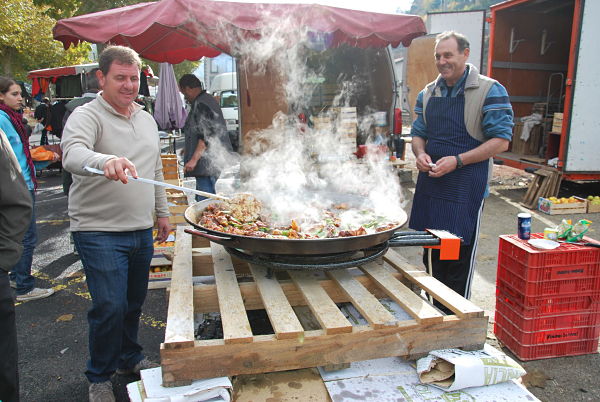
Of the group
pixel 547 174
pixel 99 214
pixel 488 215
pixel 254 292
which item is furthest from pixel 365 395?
pixel 547 174

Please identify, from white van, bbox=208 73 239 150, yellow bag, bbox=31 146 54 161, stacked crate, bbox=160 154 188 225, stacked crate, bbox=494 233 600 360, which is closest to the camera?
stacked crate, bbox=494 233 600 360

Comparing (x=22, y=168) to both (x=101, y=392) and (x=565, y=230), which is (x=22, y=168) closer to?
(x=101, y=392)

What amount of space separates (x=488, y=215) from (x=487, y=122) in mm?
4364

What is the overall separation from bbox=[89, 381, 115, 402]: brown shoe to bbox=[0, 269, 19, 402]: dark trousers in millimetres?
423

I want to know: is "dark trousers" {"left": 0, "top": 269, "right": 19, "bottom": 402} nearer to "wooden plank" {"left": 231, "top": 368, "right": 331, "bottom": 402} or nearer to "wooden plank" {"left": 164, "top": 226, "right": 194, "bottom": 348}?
"wooden plank" {"left": 164, "top": 226, "right": 194, "bottom": 348}

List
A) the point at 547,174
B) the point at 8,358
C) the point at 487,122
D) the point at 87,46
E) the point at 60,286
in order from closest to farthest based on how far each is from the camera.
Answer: the point at 8,358 → the point at 487,122 → the point at 60,286 → the point at 547,174 → the point at 87,46

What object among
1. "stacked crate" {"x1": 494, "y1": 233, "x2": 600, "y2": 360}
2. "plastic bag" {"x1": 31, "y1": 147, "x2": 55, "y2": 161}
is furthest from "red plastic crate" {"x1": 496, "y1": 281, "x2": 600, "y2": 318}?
"plastic bag" {"x1": 31, "y1": 147, "x2": 55, "y2": 161}

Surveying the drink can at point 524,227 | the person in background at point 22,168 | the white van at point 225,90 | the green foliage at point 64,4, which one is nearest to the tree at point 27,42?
the green foliage at point 64,4

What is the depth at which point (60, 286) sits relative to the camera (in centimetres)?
452

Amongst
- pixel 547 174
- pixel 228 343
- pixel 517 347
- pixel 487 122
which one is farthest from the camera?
pixel 547 174

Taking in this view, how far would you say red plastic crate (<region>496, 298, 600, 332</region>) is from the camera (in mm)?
2994

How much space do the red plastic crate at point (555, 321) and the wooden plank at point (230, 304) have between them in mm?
2088

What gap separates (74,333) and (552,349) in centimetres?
373

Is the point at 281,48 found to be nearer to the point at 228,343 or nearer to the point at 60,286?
the point at 60,286
